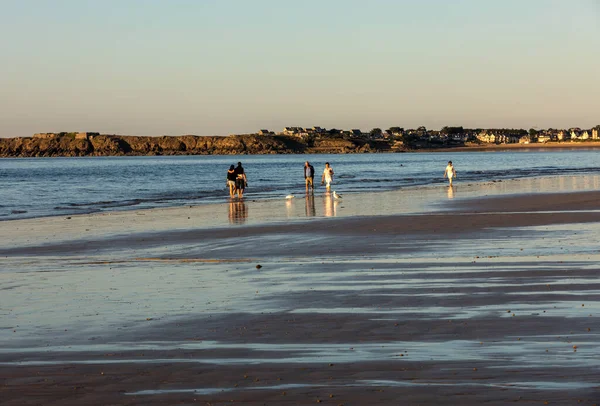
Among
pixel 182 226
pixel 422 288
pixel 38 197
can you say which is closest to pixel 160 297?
pixel 422 288

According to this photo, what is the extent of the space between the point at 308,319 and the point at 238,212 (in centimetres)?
2040

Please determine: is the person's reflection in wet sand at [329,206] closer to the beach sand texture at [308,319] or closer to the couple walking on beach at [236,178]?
the couple walking on beach at [236,178]

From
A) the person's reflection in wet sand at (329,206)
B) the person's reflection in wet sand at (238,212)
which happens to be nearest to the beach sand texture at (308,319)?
the person's reflection in wet sand at (238,212)

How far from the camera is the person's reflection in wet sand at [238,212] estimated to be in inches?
1030

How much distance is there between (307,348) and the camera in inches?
325

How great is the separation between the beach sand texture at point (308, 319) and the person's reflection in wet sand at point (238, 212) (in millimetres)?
6172

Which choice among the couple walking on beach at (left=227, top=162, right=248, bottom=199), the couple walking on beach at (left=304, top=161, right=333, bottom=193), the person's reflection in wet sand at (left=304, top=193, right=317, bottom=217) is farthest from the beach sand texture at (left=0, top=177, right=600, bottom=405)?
the couple walking on beach at (left=304, top=161, right=333, bottom=193)

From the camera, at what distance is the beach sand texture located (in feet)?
22.6

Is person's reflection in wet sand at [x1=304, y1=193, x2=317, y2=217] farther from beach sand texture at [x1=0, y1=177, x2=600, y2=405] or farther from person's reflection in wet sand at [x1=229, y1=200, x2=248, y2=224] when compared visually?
beach sand texture at [x1=0, y1=177, x2=600, y2=405]

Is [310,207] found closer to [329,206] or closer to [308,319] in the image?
[329,206]

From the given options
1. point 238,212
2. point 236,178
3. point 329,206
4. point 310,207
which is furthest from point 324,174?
point 238,212

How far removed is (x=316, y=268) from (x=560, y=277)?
13.4 ft

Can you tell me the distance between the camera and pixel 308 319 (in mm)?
9672

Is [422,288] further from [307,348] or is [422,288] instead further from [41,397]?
[41,397]
